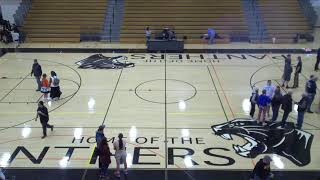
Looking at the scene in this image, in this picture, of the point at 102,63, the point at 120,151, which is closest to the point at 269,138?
the point at 120,151

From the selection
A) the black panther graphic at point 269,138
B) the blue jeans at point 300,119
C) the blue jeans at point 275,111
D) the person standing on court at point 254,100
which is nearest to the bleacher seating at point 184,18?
the person standing on court at point 254,100

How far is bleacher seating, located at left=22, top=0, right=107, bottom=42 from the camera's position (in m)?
28.2

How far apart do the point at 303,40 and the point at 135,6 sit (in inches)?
487

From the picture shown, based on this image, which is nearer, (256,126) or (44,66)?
(256,126)

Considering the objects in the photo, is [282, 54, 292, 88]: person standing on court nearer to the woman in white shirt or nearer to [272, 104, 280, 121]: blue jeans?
[272, 104, 280, 121]: blue jeans

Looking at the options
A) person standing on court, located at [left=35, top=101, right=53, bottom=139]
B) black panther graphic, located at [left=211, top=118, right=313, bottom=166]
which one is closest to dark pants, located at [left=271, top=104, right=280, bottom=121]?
black panther graphic, located at [left=211, top=118, right=313, bottom=166]

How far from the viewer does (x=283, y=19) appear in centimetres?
2912

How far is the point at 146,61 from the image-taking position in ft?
75.2

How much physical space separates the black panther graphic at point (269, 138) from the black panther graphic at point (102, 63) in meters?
9.13

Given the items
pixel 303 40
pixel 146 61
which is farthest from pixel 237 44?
pixel 146 61

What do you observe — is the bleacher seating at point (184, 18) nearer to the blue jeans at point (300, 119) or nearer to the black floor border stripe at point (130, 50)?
the black floor border stripe at point (130, 50)

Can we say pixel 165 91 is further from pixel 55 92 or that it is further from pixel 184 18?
pixel 184 18

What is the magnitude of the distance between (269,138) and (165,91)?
5.93 meters

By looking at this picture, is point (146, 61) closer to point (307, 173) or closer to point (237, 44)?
point (237, 44)
